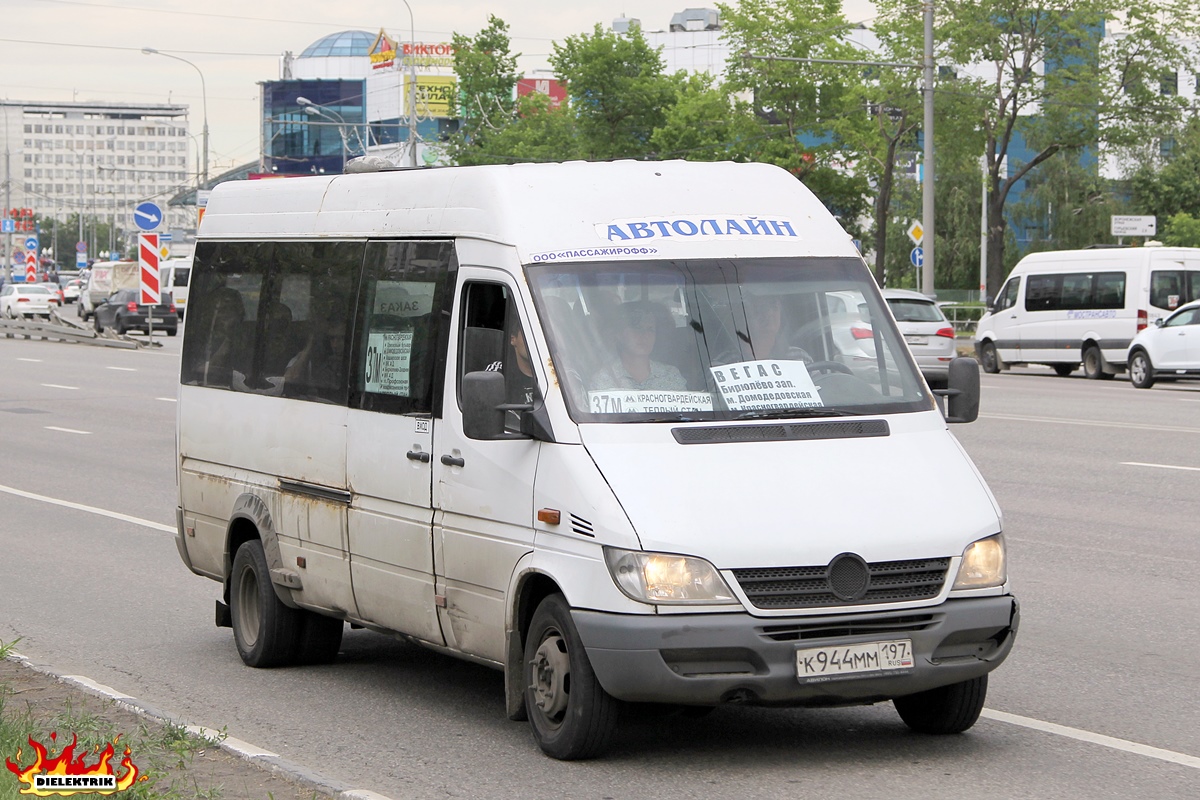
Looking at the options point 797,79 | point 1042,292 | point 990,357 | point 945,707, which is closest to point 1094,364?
point 1042,292

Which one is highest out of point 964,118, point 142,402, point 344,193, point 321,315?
point 964,118

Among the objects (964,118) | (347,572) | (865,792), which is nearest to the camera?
(865,792)

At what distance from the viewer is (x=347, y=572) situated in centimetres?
772

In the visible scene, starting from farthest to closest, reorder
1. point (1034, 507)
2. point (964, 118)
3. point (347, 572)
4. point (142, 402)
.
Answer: point (964, 118), point (142, 402), point (1034, 507), point (347, 572)

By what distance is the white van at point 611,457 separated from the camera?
19.4 ft

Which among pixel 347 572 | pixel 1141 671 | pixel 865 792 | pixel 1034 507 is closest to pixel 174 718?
pixel 347 572

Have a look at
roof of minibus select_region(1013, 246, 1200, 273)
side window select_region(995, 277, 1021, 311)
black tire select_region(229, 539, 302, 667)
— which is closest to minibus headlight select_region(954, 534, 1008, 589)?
black tire select_region(229, 539, 302, 667)

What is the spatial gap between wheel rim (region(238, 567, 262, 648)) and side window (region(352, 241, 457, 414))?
1.46 m

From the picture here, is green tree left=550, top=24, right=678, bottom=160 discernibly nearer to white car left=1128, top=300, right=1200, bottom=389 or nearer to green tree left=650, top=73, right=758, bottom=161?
green tree left=650, top=73, right=758, bottom=161

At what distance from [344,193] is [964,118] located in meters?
41.5

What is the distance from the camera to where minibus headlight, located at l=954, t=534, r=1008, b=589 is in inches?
242

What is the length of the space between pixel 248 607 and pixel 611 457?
126 inches

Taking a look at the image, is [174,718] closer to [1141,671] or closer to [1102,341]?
[1141,671]

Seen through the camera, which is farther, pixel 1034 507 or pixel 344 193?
pixel 1034 507
